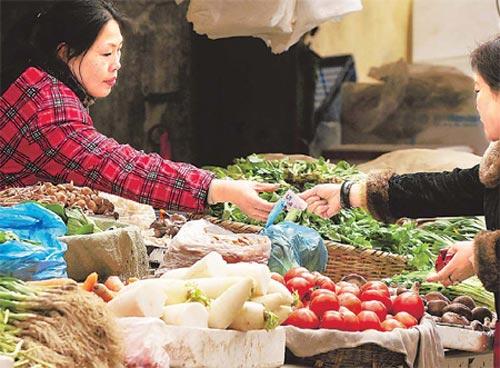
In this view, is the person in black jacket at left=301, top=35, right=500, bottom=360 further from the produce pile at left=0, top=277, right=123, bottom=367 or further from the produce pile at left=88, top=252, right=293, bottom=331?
the produce pile at left=0, top=277, right=123, bottom=367

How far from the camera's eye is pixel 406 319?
4.48 m

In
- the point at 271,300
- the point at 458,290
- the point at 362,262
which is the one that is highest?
the point at 271,300

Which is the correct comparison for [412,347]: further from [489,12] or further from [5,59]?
[489,12]

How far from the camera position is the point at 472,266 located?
487 centimetres

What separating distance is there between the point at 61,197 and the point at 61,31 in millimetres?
856

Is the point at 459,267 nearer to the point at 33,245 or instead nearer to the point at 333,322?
the point at 333,322

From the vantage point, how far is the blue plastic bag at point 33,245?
382 centimetres

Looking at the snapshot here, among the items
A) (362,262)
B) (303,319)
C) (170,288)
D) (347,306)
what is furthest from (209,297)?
(362,262)

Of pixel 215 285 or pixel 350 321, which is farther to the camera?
pixel 350 321

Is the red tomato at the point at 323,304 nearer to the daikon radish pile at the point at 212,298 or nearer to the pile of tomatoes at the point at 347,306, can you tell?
the pile of tomatoes at the point at 347,306

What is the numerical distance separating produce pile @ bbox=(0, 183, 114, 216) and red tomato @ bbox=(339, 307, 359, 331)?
1.77 m

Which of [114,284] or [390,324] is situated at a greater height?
[114,284]

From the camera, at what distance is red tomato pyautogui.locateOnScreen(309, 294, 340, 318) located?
4.36 meters

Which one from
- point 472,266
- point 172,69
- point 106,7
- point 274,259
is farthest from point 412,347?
point 172,69
